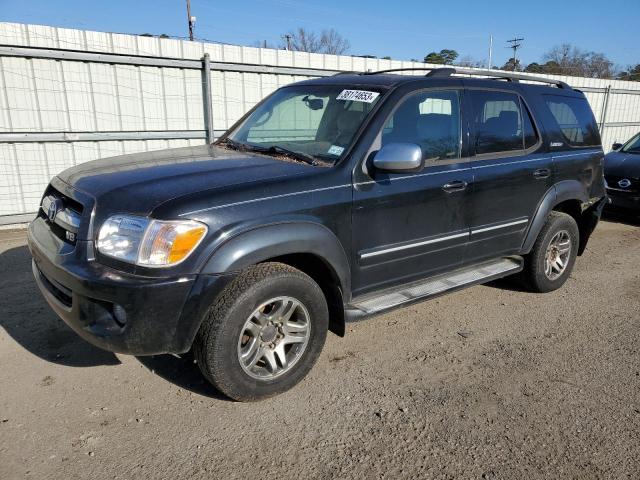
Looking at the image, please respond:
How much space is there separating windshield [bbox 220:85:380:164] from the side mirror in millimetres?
258

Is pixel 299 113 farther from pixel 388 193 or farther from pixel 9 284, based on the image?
pixel 9 284

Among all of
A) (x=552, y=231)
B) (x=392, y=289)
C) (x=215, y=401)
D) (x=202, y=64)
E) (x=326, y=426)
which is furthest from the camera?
(x=202, y=64)

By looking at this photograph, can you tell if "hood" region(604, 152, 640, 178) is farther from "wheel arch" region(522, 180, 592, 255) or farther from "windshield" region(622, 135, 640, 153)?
→ "wheel arch" region(522, 180, 592, 255)

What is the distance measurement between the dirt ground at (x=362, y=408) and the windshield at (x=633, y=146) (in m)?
5.84

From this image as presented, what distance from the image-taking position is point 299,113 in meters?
4.05

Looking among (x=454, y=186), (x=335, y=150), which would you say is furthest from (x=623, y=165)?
(x=335, y=150)

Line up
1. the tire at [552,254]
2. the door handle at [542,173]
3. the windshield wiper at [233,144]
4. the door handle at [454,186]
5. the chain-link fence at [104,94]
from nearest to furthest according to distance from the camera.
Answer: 1. the door handle at [454,186]
2. the windshield wiper at [233,144]
3. the door handle at [542,173]
4. the tire at [552,254]
5. the chain-link fence at [104,94]

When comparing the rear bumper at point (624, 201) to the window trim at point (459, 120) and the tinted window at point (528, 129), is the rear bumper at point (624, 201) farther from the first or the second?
the window trim at point (459, 120)

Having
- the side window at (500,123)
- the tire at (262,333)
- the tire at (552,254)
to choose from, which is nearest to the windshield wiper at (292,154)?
the tire at (262,333)

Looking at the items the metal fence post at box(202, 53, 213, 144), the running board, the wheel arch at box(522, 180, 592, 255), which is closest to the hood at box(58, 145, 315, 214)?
the running board

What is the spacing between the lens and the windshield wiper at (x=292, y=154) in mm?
3323

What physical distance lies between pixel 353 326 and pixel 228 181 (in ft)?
6.05

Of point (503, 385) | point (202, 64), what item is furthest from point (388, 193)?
point (202, 64)

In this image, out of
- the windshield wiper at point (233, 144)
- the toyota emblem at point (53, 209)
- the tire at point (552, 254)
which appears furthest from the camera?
the tire at point (552, 254)
